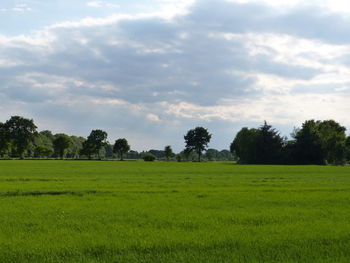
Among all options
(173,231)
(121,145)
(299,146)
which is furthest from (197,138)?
(173,231)

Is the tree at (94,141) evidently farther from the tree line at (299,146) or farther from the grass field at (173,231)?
the grass field at (173,231)

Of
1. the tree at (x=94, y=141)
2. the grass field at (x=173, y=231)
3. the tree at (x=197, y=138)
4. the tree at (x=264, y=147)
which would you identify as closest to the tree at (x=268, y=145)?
the tree at (x=264, y=147)

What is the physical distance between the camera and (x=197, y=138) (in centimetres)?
18750

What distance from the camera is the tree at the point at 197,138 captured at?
614ft

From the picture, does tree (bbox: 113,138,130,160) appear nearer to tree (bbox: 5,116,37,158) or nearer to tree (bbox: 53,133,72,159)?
tree (bbox: 53,133,72,159)

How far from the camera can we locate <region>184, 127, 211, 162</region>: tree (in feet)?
614

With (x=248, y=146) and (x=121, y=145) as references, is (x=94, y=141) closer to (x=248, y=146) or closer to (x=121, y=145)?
(x=121, y=145)

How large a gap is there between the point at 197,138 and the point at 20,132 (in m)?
77.4

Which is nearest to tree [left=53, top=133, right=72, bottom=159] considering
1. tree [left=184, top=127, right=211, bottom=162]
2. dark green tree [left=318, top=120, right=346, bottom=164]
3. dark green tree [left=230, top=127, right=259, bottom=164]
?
tree [left=184, top=127, right=211, bottom=162]

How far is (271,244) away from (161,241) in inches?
119

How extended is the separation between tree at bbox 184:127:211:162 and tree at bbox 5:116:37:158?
69248 mm

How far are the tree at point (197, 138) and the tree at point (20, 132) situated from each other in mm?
69248

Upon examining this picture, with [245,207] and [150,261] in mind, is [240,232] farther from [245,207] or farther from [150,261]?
[245,207]

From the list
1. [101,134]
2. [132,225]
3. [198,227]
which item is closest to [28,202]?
[132,225]
